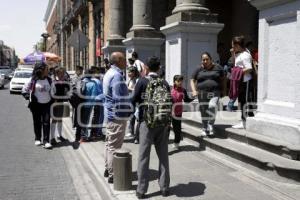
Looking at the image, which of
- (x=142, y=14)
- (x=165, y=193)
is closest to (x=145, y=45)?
(x=142, y=14)

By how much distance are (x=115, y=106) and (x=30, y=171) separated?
2411 mm

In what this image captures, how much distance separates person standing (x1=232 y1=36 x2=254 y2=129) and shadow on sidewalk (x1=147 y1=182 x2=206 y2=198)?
8.64 feet

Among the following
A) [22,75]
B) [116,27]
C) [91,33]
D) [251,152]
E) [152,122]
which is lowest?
[251,152]

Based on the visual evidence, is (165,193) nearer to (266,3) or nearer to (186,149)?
(186,149)

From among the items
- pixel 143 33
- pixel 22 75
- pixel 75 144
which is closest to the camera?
pixel 75 144

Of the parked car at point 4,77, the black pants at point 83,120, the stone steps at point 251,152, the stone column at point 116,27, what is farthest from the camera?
the parked car at point 4,77

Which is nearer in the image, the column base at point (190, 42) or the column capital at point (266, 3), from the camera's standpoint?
the column capital at point (266, 3)

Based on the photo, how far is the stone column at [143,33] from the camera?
1591 centimetres

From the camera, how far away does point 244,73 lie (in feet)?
28.2

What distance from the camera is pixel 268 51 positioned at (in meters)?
7.72

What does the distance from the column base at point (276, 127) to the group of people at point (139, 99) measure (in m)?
0.80

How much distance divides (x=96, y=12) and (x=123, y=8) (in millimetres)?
12658

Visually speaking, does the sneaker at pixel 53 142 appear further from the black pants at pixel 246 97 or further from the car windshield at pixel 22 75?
the car windshield at pixel 22 75

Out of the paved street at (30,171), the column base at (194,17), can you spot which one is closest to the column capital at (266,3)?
the column base at (194,17)
